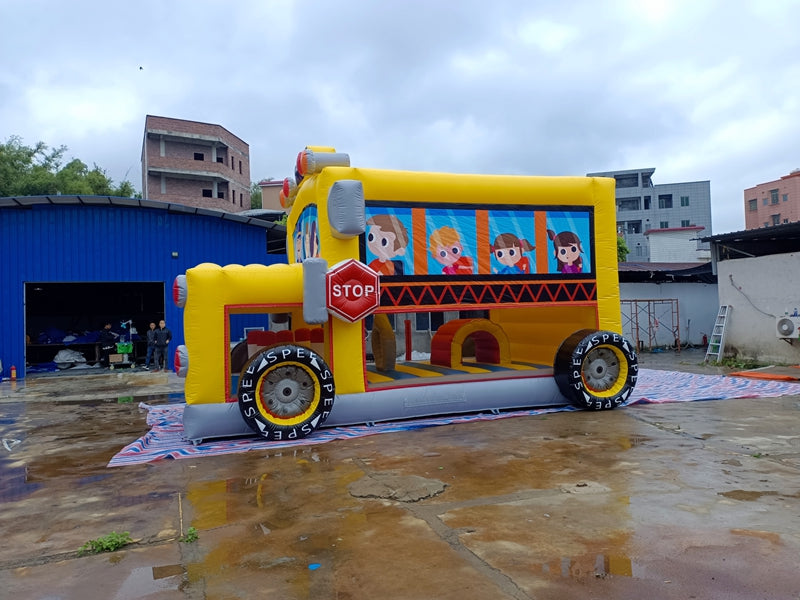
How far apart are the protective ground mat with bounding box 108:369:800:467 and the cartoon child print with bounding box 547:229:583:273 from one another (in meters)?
2.08

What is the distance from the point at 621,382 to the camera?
9.12 m

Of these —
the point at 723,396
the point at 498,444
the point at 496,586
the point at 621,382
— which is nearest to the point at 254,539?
the point at 496,586

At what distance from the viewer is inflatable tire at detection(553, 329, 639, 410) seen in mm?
8773

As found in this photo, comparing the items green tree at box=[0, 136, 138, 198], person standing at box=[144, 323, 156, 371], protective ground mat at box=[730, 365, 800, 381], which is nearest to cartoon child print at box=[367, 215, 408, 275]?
protective ground mat at box=[730, 365, 800, 381]

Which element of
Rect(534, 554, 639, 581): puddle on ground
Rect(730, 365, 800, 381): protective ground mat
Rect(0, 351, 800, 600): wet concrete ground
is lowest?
Rect(730, 365, 800, 381): protective ground mat

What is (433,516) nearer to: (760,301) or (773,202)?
(760,301)

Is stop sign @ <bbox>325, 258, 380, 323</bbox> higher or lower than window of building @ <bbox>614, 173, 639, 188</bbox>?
lower

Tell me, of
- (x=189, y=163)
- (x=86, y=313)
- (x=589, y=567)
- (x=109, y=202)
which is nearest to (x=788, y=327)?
(x=589, y=567)

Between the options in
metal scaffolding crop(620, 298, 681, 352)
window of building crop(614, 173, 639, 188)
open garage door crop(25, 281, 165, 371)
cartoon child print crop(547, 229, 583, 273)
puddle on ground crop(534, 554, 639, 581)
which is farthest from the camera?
window of building crop(614, 173, 639, 188)

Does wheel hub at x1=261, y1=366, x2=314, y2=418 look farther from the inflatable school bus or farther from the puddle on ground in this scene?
the puddle on ground

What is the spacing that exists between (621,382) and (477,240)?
9.80 feet

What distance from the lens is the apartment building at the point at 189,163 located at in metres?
39.6

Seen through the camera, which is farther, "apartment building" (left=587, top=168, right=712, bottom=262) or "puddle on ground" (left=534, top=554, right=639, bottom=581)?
"apartment building" (left=587, top=168, right=712, bottom=262)

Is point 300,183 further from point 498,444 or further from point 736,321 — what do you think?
point 736,321
